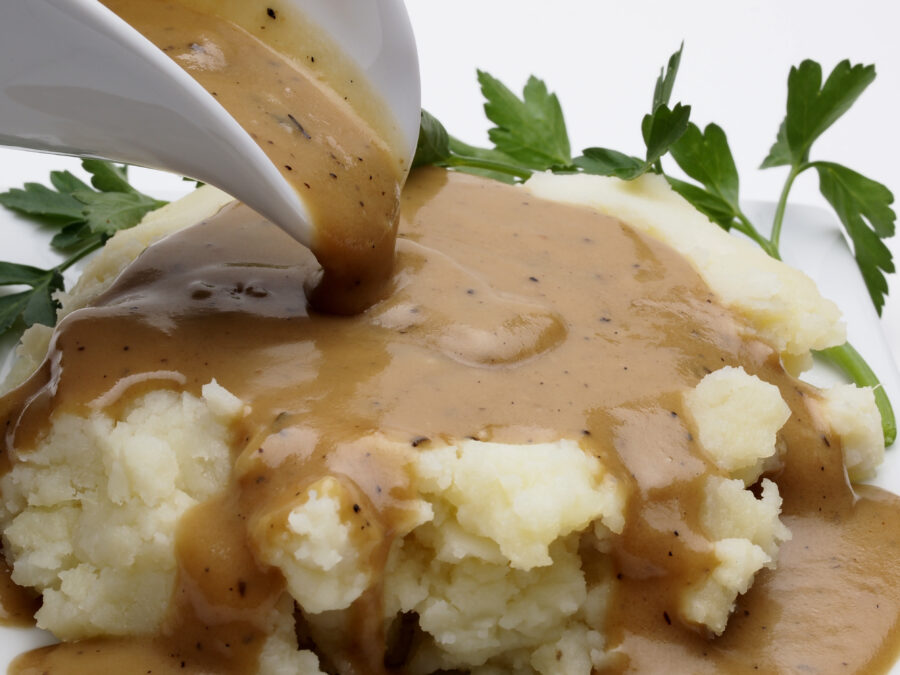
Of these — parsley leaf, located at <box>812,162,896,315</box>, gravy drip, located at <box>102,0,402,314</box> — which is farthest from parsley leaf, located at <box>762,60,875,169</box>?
gravy drip, located at <box>102,0,402,314</box>

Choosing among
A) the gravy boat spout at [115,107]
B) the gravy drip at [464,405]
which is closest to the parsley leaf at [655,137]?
the gravy drip at [464,405]

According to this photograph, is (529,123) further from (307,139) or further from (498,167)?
(307,139)

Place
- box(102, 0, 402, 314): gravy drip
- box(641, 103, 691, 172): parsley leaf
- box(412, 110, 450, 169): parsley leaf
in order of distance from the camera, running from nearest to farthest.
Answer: box(102, 0, 402, 314): gravy drip, box(641, 103, 691, 172): parsley leaf, box(412, 110, 450, 169): parsley leaf

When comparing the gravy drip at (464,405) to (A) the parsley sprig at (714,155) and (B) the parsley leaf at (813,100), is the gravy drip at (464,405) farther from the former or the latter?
(B) the parsley leaf at (813,100)

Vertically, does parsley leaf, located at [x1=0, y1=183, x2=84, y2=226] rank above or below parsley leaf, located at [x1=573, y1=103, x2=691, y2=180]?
below

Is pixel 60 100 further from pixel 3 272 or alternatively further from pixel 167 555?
pixel 3 272

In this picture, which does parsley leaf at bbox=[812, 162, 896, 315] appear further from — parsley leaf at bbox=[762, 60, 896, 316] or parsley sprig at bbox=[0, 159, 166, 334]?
parsley sprig at bbox=[0, 159, 166, 334]

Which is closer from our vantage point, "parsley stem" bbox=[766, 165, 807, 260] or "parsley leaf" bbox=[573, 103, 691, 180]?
"parsley leaf" bbox=[573, 103, 691, 180]
